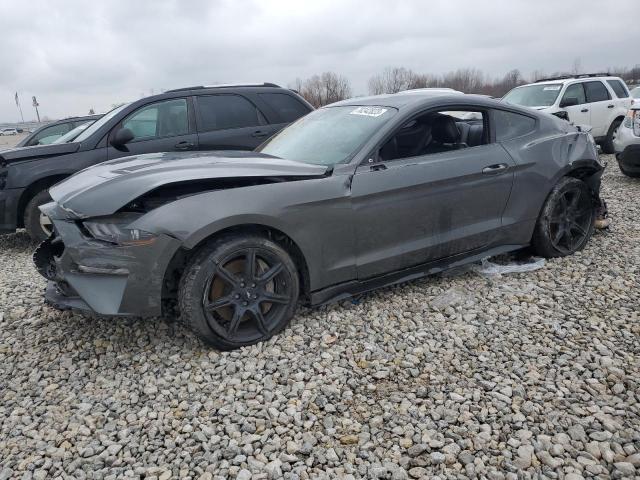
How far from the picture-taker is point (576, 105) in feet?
34.9

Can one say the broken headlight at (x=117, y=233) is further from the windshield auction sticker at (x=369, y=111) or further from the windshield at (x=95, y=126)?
the windshield at (x=95, y=126)

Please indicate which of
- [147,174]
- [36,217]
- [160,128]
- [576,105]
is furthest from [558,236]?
[576,105]

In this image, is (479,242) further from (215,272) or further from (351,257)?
(215,272)

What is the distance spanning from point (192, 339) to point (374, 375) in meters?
1.24

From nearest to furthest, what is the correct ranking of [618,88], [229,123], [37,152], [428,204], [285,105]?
[428,204], [37,152], [229,123], [285,105], [618,88]

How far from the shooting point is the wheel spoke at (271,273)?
317 centimetres

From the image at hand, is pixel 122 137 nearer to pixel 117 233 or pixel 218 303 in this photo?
pixel 117 233

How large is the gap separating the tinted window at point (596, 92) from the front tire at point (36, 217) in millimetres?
10505

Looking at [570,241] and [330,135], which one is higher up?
[330,135]

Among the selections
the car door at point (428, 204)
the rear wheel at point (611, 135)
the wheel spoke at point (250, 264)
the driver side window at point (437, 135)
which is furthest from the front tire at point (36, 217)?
the rear wheel at point (611, 135)

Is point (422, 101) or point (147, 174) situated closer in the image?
point (147, 174)

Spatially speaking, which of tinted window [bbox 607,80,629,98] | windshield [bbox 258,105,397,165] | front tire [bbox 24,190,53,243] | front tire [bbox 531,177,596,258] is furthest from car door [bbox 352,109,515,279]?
tinted window [bbox 607,80,629,98]

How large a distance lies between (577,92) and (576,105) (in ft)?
1.24

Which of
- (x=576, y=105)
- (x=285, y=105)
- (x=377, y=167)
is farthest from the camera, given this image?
(x=576, y=105)
